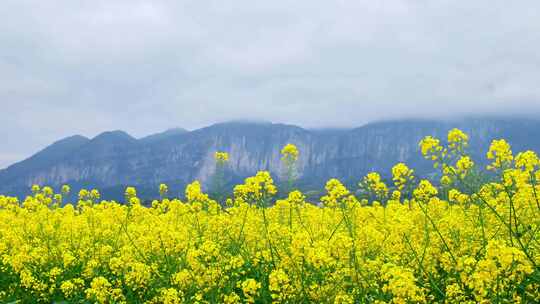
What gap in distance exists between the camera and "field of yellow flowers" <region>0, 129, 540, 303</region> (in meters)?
5.43

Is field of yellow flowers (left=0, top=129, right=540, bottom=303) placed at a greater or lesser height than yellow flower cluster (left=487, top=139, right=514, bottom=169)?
lesser

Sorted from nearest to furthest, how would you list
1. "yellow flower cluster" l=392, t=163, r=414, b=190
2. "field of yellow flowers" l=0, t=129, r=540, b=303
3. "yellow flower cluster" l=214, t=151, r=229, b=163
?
"field of yellow flowers" l=0, t=129, r=540, b=303, "yellow flower cluster" l=392, t=163, r=414, b=190, "yellow flower cluster" l=214, t=151, r=229, b=163

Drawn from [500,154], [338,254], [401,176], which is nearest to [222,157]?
[401,176]

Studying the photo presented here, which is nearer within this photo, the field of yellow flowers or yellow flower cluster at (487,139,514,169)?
the field of yellow flowers

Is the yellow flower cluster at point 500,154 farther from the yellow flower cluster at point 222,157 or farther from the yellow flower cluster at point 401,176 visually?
the yellow flower cluster at point 222,157

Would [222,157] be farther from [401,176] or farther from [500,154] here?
[500,154]

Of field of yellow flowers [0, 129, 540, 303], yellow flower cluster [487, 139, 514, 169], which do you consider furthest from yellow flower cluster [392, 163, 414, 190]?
yellow flower cluster [487, 139, 514, 169]

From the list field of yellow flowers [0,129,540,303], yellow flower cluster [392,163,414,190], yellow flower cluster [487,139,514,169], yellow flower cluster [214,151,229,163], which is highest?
yellow flower cluster [487,139,514,169]

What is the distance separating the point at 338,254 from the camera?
604cm

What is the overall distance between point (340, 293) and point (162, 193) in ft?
24.8

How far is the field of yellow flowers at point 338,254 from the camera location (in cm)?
543

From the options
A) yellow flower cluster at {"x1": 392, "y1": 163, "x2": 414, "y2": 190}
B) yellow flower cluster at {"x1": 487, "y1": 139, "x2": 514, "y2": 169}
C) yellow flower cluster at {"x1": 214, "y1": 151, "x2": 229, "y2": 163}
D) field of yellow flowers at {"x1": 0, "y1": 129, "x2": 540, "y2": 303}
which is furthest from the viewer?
yellow flower cluster at {"x1": 214, "y1": 151, "x2": 229, "y2": 163}

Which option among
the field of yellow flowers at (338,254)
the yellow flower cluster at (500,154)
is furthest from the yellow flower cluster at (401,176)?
the yellow flower cluster at (500,154)

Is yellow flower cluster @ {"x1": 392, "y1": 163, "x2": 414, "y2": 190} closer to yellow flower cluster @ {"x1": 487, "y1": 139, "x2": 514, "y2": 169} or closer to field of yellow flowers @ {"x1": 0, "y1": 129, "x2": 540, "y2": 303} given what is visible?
field of yellow flowers @ {"x1": 0, "y1": 129, "x2": 540, "y2": 303}
